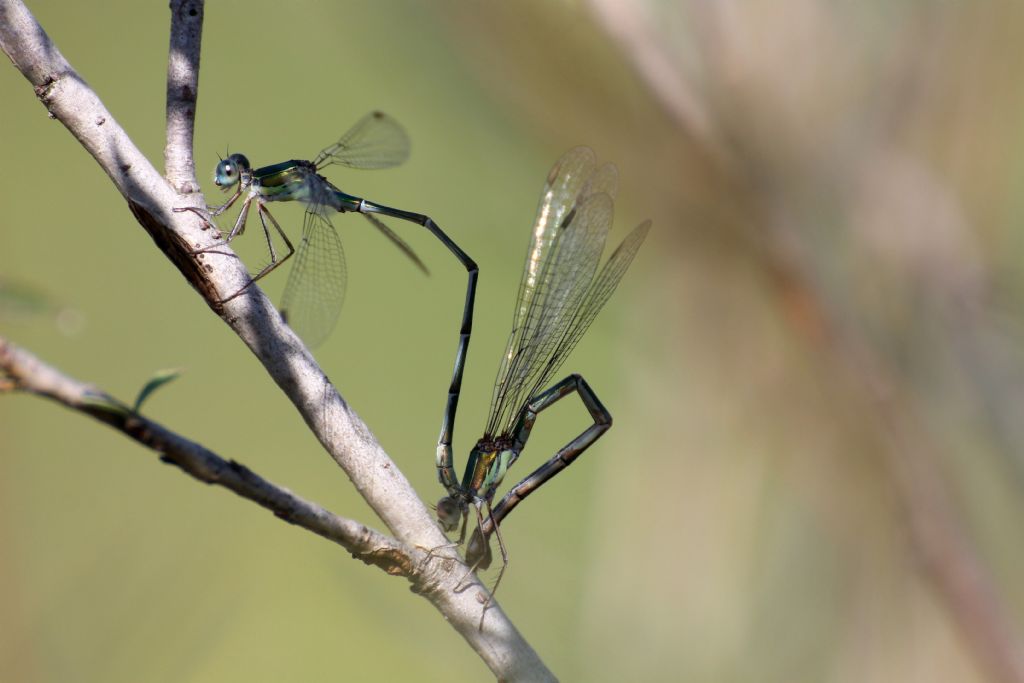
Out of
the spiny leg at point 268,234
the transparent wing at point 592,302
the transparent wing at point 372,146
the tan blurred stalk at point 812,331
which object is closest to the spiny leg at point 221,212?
the spiny leg at point 268,234

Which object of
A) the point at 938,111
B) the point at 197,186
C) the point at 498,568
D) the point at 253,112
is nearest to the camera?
the point at 197,186

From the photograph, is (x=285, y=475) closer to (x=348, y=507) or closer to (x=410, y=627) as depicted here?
(x=348, y=507)

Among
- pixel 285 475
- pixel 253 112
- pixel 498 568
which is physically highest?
pixel 253 112

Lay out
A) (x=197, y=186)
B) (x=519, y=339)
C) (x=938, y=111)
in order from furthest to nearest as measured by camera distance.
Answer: (x=938, y=111) → (x=519, y=339) → (x=197, y=186)

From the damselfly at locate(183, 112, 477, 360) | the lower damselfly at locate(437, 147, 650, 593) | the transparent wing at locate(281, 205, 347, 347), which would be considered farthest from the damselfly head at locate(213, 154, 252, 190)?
the lower damselfly at locate(437, 147, 650, 593)

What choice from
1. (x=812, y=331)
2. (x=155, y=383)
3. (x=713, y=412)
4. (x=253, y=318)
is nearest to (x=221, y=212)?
(x=253, y=318)

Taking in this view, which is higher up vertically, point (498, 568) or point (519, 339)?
point (519, 339)

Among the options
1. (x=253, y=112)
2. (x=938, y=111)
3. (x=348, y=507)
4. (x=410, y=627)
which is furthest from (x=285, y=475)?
(x=938, y=111)
